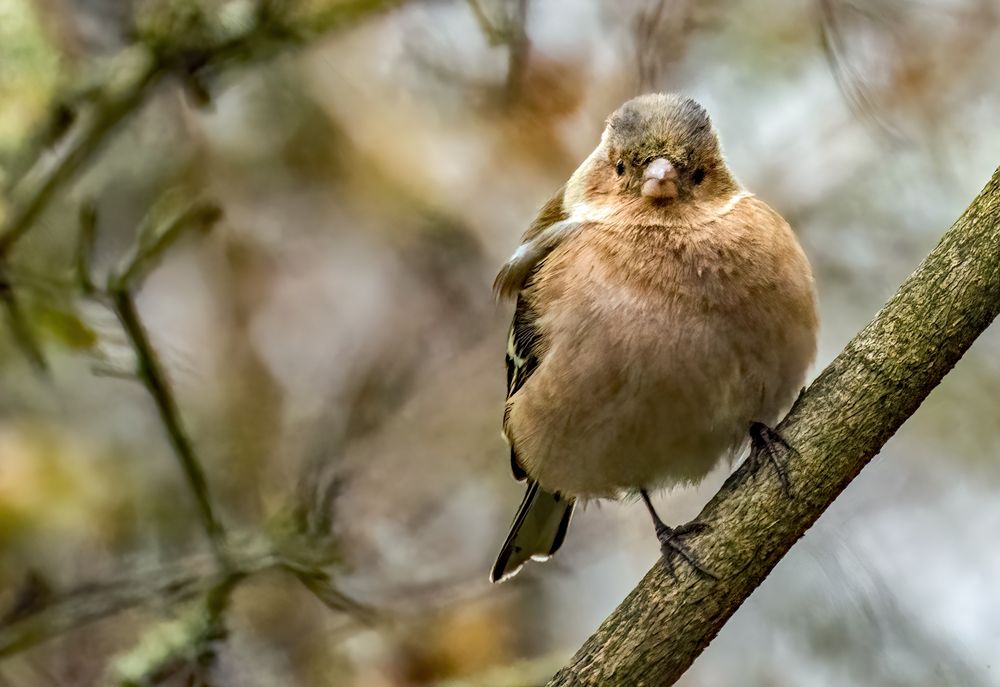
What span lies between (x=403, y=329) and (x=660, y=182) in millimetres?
2597

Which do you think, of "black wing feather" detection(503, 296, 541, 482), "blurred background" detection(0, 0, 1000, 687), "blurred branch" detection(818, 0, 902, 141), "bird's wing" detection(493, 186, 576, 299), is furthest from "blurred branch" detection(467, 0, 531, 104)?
"blurred branch" detection(818, 0, 902, 141)

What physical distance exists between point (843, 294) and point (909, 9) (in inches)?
54.9

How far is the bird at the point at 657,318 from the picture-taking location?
3.71m

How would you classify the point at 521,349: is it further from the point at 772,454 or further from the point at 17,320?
the point at 17,320

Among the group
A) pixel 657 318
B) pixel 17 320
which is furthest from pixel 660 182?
pixel 17 320

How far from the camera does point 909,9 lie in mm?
5387

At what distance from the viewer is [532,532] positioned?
486 cm

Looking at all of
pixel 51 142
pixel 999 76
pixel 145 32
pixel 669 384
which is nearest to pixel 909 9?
pixel 999 76

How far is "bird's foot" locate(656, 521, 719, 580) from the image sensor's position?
124 inches

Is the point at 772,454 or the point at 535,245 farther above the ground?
the point at 535,245

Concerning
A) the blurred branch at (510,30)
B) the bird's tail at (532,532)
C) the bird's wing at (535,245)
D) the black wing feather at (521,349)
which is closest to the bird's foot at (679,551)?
the black wing feather at (521,349)

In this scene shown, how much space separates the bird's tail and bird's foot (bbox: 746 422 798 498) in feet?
5.14

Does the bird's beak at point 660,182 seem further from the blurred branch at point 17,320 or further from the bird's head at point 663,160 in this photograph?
the blurred branch at point 17,320

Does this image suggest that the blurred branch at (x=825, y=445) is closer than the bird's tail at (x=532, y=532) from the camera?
Yes
